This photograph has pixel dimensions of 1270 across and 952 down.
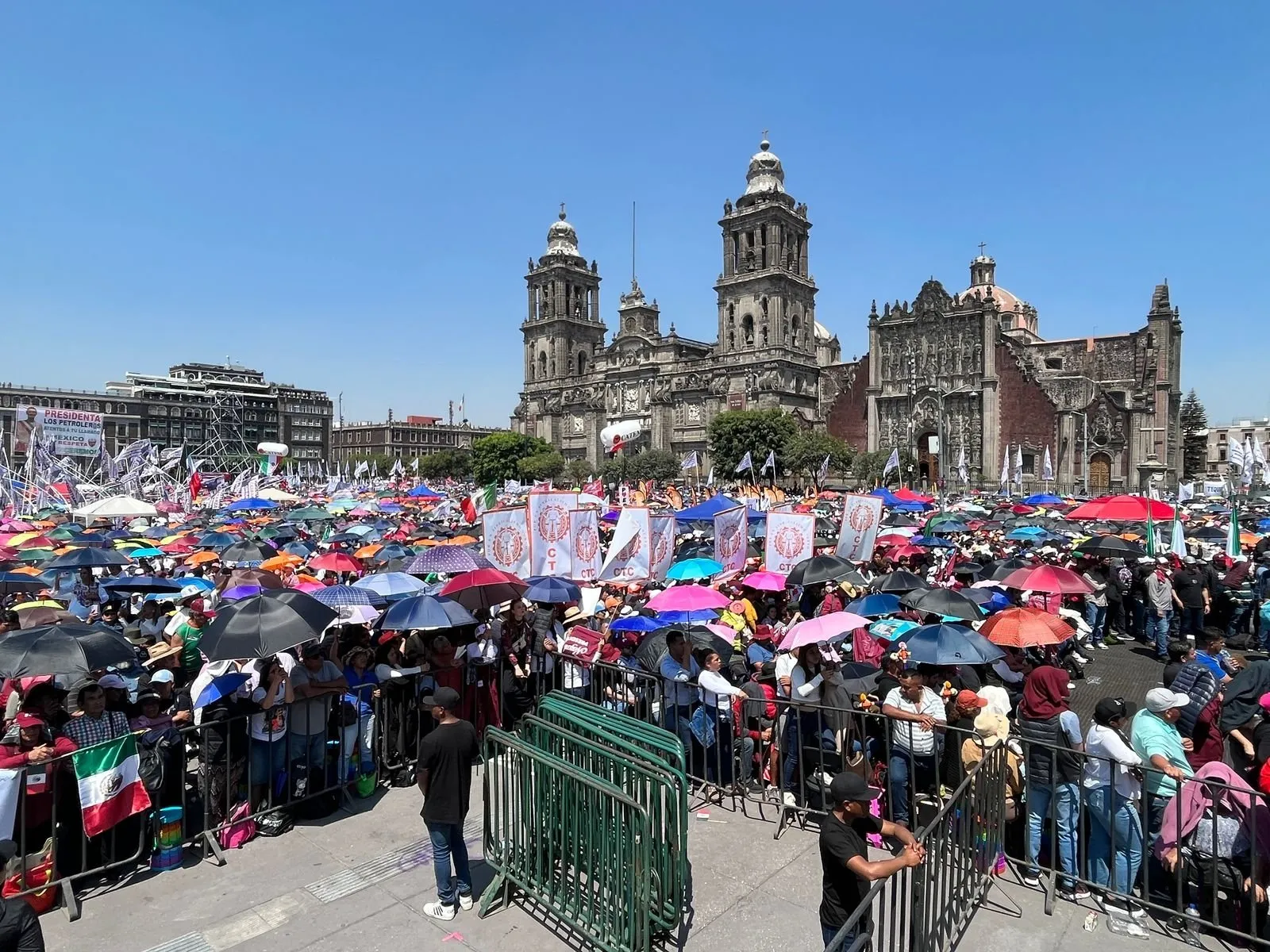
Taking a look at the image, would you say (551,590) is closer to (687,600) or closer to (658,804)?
(687,600)

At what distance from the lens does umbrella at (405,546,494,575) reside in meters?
9.38

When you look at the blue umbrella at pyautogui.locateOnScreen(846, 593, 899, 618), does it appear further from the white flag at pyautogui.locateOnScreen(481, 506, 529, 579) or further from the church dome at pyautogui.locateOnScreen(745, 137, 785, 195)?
the church dome at pyautogui.locateOnScreen(745, 137, 785, 195)

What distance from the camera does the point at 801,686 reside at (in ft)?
22.1

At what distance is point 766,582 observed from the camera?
10.8 m

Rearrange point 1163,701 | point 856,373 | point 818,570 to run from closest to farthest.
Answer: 1. point 1163,701
2. point 818,570
3. point 856,373

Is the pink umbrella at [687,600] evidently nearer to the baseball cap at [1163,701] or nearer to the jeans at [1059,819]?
the jeans at [1059,819]

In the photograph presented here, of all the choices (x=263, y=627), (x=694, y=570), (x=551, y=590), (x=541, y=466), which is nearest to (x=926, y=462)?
(x=541, y=466)

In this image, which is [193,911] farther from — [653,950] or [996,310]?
[996,310]

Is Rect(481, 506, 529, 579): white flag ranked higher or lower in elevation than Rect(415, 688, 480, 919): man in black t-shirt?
higher

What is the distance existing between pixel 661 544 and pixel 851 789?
751 centimetres

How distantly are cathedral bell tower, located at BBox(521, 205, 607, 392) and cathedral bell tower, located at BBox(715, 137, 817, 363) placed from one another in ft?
74.5

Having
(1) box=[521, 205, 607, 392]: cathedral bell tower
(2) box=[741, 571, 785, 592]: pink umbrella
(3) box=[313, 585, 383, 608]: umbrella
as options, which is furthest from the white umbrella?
(1) box=[521, 205, 607, 392]: cathedral bell tower

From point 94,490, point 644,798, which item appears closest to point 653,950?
point 644,798

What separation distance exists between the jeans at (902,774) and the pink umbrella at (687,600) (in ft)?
7.88
